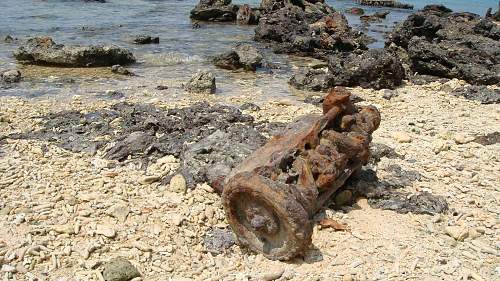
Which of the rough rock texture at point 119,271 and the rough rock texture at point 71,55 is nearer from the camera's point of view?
the rough rock texture at point 119,271

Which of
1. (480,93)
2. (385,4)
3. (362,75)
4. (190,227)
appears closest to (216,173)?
(190,227)

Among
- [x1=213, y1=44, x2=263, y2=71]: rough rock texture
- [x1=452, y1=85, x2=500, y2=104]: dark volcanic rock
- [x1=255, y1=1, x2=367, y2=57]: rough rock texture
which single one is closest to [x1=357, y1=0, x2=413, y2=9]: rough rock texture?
[x1=255, y1=1, x2=367, y2=57]: rough rock texture

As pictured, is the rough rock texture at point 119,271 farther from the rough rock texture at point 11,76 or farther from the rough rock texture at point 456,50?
the rough rock texture at point 456,50

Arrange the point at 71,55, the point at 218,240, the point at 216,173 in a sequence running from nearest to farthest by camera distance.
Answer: the point at 218,240, the point at 216,173, the point at 71,55

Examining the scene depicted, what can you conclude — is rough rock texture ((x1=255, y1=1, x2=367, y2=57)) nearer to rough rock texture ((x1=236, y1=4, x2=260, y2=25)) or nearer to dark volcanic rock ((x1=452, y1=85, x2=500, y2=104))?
rough rock texture ((x1=236, y1=4, x2=260, y2=25))

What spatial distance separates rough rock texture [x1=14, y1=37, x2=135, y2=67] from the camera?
1606 centimetres

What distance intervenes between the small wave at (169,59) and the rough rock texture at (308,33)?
413cm

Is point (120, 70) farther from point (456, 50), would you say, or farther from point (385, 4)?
point (385, 4)

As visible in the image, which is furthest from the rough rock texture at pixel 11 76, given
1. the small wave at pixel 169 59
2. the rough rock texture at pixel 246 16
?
the rough rock texture at pixel 246 16

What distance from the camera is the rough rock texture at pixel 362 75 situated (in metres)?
14.0

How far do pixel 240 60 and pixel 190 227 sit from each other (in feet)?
35.9

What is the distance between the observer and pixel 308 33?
2259 centimetres

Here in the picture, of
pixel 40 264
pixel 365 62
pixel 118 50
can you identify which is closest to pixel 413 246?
pixel 40 264

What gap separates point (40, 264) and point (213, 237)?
1959mm
